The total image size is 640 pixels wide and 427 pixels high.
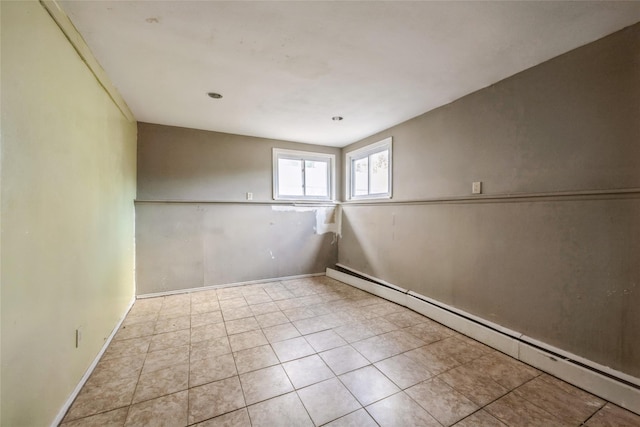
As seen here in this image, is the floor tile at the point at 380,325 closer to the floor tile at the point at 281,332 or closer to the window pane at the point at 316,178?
the floor tile at the point at 281,332

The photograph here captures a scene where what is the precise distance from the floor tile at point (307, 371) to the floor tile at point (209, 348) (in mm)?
591

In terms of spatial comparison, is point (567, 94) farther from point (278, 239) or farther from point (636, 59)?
point (278, 239)

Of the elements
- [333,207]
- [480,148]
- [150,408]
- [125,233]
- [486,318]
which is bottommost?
[150,408]

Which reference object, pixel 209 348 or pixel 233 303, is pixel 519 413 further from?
pixel 233 303

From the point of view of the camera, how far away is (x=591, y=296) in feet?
5.83

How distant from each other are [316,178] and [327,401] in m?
3.51

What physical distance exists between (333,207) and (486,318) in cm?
284

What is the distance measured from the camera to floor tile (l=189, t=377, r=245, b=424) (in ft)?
4.96

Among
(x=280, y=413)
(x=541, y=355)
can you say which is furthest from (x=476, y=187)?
(x=280, y=413)

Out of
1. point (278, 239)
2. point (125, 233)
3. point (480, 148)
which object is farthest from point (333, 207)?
point (125, 233)

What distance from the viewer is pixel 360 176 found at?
14.4 ft

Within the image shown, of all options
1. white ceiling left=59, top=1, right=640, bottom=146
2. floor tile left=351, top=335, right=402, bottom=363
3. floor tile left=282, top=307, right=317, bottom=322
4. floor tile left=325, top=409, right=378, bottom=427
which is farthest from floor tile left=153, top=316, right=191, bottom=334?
white ceiling left=59, top=1, right=640, bottom=146

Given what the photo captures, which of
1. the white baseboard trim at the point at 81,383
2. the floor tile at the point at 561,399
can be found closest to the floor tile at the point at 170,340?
the white baseboard trim at the point at 81,383

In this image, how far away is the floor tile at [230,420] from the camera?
4.68 feet
